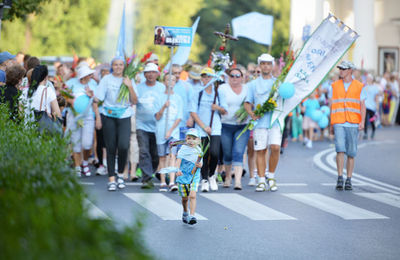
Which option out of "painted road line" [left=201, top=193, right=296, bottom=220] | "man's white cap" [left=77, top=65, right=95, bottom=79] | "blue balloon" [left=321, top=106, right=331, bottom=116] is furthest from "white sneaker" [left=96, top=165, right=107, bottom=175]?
"blue balloon" [left=321, top=106, right=331, bottom=116]

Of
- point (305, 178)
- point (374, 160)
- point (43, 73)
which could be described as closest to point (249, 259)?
point (43, 73)

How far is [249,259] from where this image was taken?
7633 mm

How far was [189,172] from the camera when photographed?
9.64m

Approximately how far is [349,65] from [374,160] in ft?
21.0

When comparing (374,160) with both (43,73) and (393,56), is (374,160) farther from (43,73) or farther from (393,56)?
(393,56)

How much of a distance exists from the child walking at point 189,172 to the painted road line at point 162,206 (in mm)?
408

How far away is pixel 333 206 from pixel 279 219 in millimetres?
1508

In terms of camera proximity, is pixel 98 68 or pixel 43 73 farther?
pixel 98 68

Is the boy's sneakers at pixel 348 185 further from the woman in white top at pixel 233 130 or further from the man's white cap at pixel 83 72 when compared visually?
the man's white cap at pixel 83 72

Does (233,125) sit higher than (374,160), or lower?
higher

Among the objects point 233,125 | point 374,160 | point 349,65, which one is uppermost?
point 349,65

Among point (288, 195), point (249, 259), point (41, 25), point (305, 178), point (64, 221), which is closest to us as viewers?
point (64, 221)

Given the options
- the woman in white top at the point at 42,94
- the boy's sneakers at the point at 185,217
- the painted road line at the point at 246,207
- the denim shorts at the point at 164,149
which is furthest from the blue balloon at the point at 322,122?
the boy's sneakers at the point at 185,217

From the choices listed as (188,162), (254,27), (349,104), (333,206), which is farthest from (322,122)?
(188,162)
